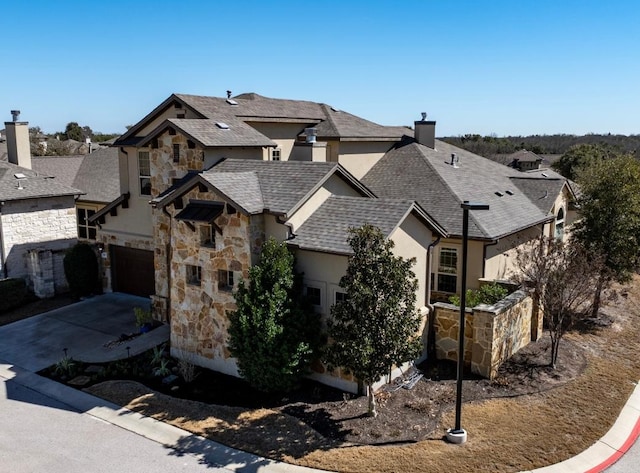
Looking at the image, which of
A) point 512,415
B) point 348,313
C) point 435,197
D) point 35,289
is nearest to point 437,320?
point 512,415

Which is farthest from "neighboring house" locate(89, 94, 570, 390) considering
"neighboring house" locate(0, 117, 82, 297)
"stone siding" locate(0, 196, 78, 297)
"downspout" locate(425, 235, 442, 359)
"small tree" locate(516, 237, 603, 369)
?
"neighboring house" locate(0, 117, 82, 297)

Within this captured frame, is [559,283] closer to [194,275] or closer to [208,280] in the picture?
[208,280]

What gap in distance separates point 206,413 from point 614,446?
9.76 metres

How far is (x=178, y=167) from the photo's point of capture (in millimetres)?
19125

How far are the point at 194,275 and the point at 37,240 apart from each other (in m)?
12.2

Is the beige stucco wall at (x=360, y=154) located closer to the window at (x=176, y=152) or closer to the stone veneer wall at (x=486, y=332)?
the window at (x=176, y=152)

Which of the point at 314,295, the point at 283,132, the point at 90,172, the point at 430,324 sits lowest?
the point at 430,324

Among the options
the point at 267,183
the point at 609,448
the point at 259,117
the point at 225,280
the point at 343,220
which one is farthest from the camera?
the point at 259,117

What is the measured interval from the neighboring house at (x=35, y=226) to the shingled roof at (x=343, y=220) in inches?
567

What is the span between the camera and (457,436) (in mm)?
12188

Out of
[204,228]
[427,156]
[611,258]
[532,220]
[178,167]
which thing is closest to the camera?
[204,228]

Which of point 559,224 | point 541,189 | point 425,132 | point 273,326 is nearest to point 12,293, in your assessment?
point 273,326

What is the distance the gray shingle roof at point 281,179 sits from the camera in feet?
50.0

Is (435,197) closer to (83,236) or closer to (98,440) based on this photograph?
(98,440)
